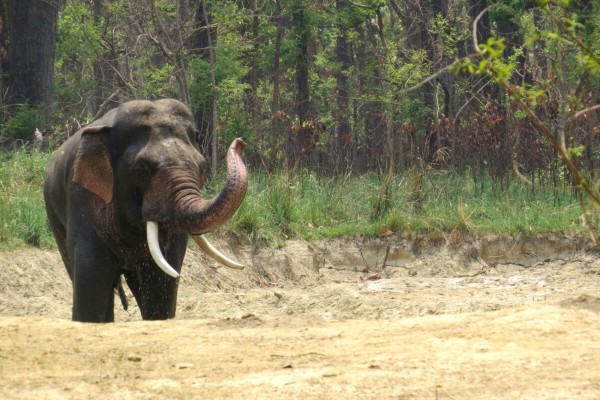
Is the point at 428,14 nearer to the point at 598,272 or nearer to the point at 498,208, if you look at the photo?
the point at 498,208

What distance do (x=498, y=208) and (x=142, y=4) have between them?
8312mm

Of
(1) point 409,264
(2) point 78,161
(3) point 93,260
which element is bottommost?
(1) point 409,264

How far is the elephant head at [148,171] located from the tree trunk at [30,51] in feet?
36.9

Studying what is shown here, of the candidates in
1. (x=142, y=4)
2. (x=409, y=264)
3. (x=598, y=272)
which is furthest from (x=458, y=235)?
(x=142, y=4)

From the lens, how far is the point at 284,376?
18.1ft

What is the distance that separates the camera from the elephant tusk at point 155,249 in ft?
27.8

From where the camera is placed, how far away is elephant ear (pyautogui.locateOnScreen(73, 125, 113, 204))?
29.6ft

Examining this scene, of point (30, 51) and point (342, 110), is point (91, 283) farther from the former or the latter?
point (342, 110)

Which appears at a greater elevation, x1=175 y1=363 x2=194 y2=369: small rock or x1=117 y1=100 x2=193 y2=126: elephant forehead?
x1=117 y1=100 x2=193 y2=126: elephant forehead

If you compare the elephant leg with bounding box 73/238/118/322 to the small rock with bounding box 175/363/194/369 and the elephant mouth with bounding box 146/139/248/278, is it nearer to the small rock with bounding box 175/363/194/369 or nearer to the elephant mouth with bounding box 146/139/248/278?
the elephant mouth with bounding box 146/139/248/278

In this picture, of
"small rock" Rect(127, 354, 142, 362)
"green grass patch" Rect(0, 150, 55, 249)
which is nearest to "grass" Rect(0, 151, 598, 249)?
"green grass patch" Rect(0, 150, 55, 249)

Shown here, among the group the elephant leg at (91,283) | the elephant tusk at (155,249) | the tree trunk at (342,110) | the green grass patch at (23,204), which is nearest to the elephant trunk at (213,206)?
the elephant tusk at (155,249)

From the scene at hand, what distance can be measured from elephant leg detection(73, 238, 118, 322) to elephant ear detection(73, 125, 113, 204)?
0.42 meters

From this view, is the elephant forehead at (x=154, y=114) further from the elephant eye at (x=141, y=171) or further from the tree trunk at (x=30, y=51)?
the tree trunk at (x=30, y=51)
